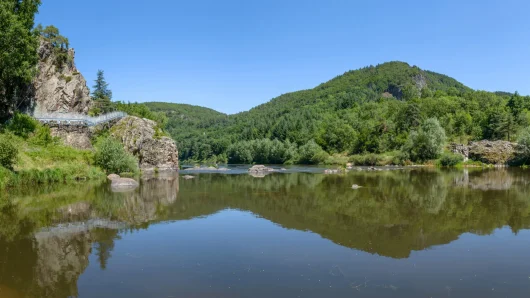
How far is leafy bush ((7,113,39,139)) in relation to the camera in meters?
47.5

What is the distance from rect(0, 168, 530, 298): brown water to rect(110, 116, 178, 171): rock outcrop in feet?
138

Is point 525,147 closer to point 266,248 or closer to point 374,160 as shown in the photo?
point 374,160

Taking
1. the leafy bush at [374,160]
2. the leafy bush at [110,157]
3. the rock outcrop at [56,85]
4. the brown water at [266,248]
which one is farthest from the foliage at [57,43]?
the leafy bush at [374,160]

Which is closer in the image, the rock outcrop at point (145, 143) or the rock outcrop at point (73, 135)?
the rock outcrop at point (73, 135)

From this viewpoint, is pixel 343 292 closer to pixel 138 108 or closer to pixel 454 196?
pixel 454 196

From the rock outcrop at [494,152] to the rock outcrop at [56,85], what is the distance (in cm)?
8739

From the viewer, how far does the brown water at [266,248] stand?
11.1 metres

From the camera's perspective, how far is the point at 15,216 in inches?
865

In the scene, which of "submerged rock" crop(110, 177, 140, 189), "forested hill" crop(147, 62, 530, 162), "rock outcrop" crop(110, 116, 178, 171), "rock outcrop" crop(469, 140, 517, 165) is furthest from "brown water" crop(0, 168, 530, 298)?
"forested hill" crop(147, 62, 530, 162)

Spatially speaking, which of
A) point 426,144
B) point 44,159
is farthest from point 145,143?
point 426,144

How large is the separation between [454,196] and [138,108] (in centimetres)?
9321

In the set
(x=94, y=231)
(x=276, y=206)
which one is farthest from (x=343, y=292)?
(x=276, y=206)

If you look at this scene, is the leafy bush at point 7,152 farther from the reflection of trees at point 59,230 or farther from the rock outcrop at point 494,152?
the rock outcrop at point 494,152

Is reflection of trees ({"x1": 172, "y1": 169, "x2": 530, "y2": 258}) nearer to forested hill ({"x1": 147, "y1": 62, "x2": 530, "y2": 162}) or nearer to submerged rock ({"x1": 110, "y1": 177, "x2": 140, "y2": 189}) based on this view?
submerged rock ({"x1": 110, "y1": 177, "x2": 140, "y2": 189})
